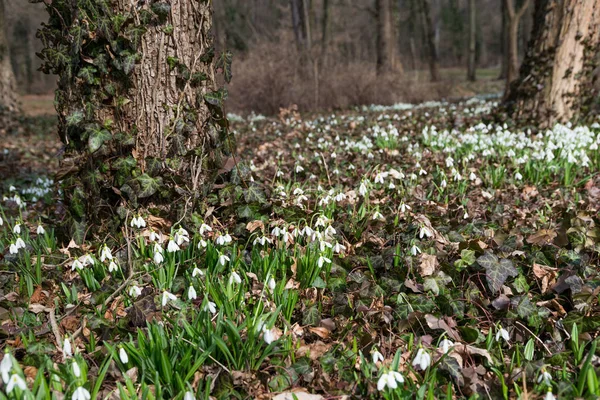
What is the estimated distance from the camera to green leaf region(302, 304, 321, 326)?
224 centimetres

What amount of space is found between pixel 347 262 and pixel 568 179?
2.54 m

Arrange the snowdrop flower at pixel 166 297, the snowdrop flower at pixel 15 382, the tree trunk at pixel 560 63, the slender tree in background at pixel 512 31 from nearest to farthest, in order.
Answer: the snowdrop flower at pixel 15 382
the snowdrop flower at pixel 166 297
the tree trunk at pixel 560 63
the slender tree in background at pixel 512 31

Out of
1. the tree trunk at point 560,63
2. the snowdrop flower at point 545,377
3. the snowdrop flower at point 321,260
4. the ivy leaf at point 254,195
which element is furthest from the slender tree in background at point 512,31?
the snowdrop flower at point 545,377

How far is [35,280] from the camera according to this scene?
2568 mm

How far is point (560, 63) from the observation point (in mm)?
6285

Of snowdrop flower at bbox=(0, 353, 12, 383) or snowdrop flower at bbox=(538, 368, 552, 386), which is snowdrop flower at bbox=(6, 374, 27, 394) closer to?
snowdrop flower at bbox=(0, 353, 12, 383)

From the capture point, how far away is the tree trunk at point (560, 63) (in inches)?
243

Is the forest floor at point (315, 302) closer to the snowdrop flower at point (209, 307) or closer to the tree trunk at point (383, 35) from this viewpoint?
the snowdrop flower at point (209, 307)

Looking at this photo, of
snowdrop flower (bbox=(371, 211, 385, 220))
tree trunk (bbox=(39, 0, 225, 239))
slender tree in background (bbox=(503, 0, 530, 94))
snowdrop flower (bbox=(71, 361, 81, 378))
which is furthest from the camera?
slender tree in background (bbox=(503, 0, 530, 94))

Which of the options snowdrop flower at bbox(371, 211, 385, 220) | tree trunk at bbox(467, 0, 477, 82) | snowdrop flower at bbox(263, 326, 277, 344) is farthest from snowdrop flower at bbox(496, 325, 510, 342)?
tree trunk at bbox(467, 0, 477, 82)

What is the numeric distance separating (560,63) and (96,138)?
19.8 ft

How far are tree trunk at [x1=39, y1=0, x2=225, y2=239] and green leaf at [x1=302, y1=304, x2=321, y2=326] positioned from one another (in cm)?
112

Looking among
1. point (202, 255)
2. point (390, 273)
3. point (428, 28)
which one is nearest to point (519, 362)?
point (390, 273)

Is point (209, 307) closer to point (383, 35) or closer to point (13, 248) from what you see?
point (13, 248)
